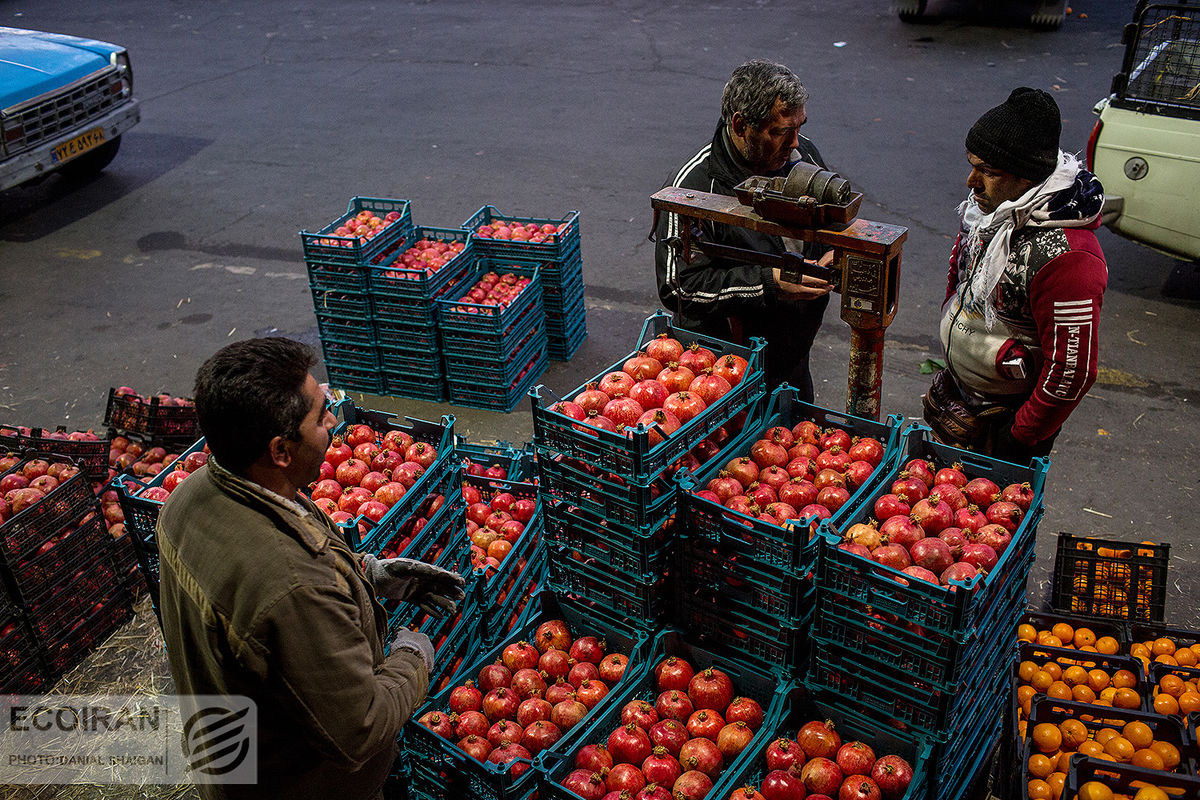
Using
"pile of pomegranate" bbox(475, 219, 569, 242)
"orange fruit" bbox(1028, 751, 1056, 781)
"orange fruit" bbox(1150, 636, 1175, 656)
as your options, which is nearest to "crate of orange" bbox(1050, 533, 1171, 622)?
"orange fruit" bbox(1150, 636, 1175, 656)

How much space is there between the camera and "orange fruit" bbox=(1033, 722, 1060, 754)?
3.39 m

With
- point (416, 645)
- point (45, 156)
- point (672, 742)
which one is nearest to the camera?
point (416, 645)

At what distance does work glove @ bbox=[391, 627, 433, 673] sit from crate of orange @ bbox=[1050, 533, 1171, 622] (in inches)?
117

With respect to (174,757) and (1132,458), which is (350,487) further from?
(1132,458)

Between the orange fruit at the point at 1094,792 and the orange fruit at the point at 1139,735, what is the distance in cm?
45

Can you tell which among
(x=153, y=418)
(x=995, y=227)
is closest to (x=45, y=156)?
(x=153, y=418)

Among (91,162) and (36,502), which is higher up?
(36,502)

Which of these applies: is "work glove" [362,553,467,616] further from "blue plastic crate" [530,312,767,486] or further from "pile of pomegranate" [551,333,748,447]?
"pile of pomegranate" [551,333,748,447]

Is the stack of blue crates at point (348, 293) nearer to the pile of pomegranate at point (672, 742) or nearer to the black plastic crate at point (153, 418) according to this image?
the black plastic crate at point (153, 418)

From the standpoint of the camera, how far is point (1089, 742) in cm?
338

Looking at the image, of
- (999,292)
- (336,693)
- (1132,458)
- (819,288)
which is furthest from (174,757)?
(1132,458)

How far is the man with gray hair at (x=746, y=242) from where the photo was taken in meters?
3.97

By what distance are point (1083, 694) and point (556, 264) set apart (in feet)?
15.0

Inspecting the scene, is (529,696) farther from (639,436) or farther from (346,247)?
(346,247)
